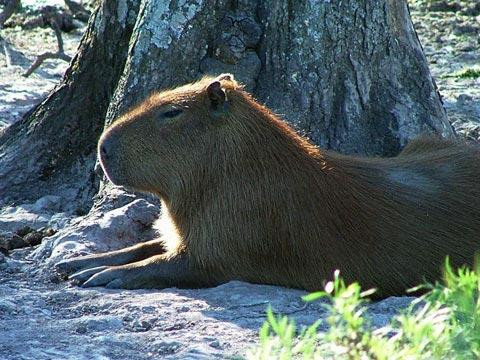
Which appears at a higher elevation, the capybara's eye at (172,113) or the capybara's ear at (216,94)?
the capybara's ear at (216,94)

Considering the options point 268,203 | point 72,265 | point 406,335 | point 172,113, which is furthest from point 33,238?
→ point 406,335

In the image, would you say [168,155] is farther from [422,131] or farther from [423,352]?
A: [423,352]

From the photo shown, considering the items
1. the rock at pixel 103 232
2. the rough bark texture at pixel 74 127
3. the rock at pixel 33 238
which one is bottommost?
the rock at pixel 33 238

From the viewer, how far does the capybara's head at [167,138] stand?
19.1 ft

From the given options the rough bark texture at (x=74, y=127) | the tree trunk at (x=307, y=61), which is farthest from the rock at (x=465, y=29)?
the rough bark texture at (x=74, y=127)

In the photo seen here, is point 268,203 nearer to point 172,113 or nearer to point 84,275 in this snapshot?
point 172,113

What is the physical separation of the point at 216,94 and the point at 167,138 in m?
0.36

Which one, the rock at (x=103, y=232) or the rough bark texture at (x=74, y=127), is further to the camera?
the rough bark texture at (x=74, y=127)

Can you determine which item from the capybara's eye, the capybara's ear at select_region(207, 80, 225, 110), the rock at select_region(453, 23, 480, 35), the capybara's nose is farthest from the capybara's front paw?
the rock at select_region(453, 23, 480, 35)

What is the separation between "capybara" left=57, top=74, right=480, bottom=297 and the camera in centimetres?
557

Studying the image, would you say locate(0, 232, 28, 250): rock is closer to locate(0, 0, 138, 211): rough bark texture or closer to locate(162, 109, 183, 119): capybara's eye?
locate(0, 0, 138, 211): rough bark texture

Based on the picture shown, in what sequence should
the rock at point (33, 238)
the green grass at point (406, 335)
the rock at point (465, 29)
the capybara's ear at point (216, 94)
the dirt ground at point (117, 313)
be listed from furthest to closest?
the rock at point (465, 29) < the rock at point (33, 238) < the capybara's ear at point (216, 94) < the dirt ground at point (117, 313) < the green grass at point (406, 335)

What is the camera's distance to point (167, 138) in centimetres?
592

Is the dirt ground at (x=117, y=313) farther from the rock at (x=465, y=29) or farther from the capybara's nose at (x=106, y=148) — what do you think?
the rock at (x=465, y=29)
